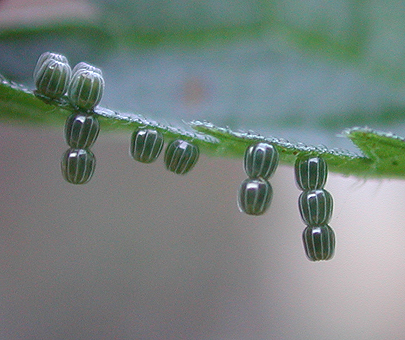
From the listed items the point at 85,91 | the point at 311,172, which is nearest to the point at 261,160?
the point at 311,172

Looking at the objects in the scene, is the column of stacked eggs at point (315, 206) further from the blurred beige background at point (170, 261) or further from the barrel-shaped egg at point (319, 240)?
the blurred beige background at point (170, 261)

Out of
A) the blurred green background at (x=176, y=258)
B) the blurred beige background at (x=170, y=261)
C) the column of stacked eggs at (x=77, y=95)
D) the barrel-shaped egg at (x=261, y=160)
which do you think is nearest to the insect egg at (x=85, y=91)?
the column of stacked eggs at (x=77, y=95)

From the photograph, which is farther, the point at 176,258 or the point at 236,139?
the point at 176,258

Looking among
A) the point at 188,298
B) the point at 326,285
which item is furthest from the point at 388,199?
the point at 188,298

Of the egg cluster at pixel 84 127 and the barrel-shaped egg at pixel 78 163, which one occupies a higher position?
the egg cluster at pixel 84 127

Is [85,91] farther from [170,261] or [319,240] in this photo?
[170,261]

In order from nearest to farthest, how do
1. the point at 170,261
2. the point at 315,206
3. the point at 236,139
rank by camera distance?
the point at 236,139 < the point at 315,206 < the point at 170,261

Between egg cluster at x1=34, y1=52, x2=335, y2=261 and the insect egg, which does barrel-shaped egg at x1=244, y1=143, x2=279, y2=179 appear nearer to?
egg cluster at x1=34, y1=52, x2=335, y2=261
